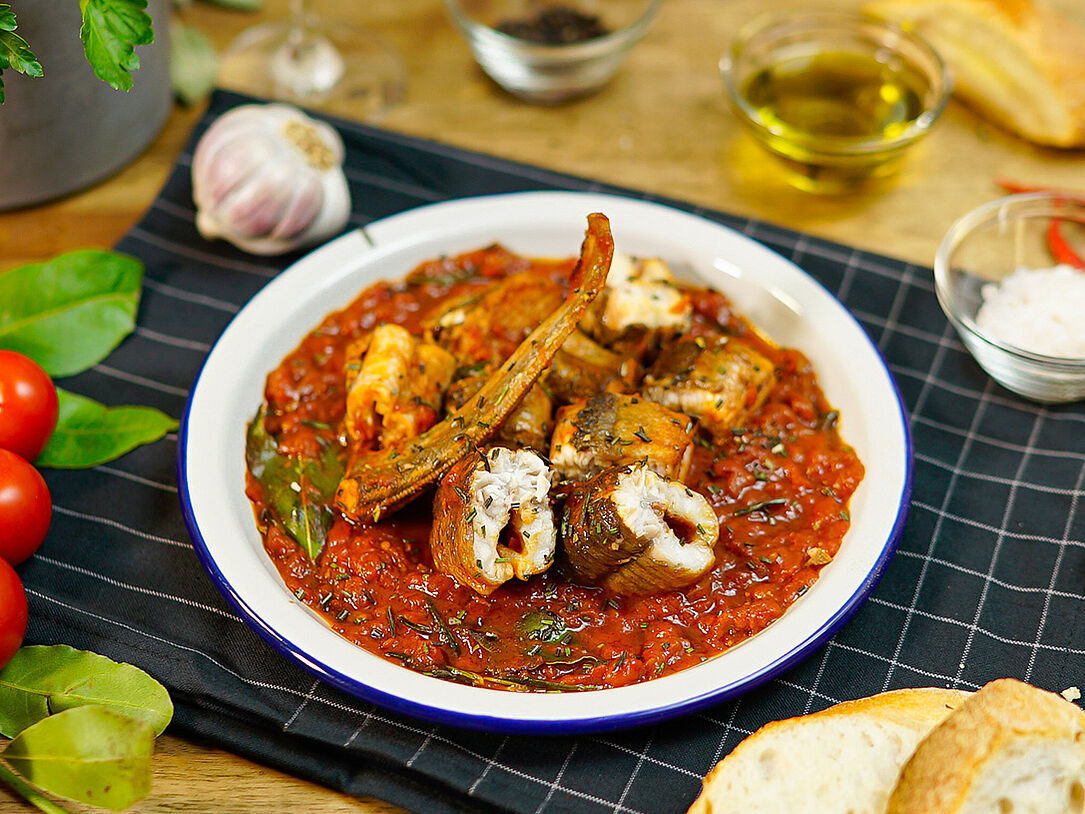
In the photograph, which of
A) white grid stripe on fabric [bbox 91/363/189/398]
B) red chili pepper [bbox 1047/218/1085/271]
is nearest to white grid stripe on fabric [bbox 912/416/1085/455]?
red chili pepper [bbox 1047/218/1085/271]

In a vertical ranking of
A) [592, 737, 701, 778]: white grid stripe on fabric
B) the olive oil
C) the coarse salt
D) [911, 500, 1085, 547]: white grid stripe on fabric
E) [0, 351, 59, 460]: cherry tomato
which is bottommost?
[911, 500, 1085, 547]: white grid stripe on fabric

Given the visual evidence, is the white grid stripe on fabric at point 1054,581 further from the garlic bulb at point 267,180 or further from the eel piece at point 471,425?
the garlic bulb at point 267,180

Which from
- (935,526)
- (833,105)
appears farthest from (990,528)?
(833,105)

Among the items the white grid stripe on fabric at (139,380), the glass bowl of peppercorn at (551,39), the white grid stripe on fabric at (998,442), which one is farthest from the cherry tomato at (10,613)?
the glass bowl of peppercorn at (551,39)

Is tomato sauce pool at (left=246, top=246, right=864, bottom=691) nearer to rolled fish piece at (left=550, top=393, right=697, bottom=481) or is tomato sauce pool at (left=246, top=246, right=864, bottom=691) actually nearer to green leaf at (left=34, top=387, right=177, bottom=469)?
rolled fish piece at (left=550, top=393, right=697, bottom=481)

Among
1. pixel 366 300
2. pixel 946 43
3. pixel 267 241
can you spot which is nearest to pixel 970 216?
pixel 946 43

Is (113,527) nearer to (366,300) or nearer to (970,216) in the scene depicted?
(366,300)

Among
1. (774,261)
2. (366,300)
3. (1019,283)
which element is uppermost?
(366,300)
